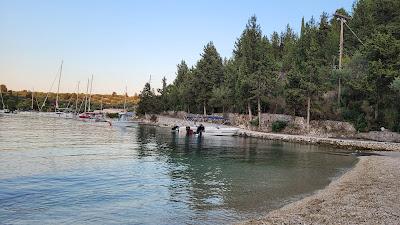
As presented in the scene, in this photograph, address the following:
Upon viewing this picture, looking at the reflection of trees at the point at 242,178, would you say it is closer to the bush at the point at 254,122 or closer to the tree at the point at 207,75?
the bush at the point at 254,122

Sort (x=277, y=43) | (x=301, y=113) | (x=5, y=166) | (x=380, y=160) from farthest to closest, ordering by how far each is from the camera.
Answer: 1. (x=277, y=43)
2. (x=301, y=113)
3. (x=380, y=160)
4. (x=5, y=166)

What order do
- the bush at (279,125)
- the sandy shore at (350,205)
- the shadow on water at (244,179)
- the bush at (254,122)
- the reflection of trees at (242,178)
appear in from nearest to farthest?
the sandy shore at (350,205)
the shadow on water at (244,179)
the reflection of trees at (242,178)
the bush at (279,125)
the bush at (254,122)

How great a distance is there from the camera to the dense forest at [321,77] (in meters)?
47.2

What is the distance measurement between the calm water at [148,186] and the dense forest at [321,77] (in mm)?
19111

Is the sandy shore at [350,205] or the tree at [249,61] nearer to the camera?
the sandy shore at [350,205]

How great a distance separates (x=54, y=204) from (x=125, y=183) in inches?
219

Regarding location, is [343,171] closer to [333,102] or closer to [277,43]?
[333,102]

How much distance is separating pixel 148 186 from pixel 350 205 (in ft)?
32.3

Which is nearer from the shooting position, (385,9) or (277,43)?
(385,9)

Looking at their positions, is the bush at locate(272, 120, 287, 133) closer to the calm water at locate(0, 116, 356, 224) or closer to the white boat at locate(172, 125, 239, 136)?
the white boat at locate(172, 125, 239, 136)

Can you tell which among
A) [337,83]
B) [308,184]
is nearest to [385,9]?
[337,83]

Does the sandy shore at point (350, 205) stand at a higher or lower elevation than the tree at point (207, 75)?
lower

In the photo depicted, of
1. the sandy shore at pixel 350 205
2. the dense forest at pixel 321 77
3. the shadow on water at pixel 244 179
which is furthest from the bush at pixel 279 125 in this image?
the sandy shore at pixel 350 205

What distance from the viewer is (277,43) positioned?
121688 mm
